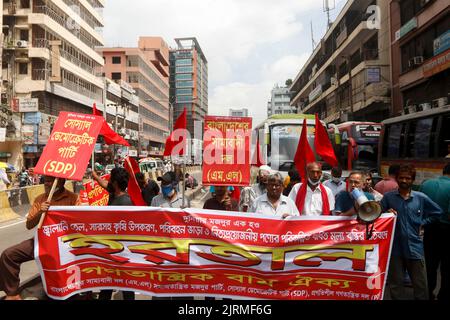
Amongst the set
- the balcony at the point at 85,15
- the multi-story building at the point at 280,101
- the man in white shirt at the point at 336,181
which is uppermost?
the multi-story building at the point at 280,101

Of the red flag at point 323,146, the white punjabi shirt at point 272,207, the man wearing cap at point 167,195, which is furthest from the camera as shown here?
the red flag at point 323,146

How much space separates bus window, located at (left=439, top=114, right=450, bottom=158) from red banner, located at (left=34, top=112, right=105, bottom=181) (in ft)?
30.2

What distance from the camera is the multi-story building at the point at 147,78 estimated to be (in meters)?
70.9

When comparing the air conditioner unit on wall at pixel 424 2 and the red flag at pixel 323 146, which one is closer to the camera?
the red flag at pixel 323 146

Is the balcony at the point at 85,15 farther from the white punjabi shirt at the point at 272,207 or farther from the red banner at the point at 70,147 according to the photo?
the white punjabi shirt at the point at 272,207

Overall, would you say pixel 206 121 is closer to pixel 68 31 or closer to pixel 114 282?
pixel 114 282

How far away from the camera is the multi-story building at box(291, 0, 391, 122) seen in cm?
2991

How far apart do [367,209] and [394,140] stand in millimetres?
11041

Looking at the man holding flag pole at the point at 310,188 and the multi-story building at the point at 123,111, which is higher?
the multi-story building at the point at 123,111

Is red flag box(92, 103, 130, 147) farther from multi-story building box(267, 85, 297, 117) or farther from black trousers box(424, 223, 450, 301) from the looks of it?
multi-story building box(267, 85, 297, 117)

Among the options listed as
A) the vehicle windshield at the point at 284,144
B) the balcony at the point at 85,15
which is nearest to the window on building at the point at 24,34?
the balcony at the point at 85,15

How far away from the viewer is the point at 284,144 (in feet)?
54.5

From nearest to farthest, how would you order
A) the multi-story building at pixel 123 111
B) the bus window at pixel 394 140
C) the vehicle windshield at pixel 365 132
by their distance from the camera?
the bus window at pixel 394 140 → the vehicle windshield at pixel 365 132 → the multi-story building at pixel 123 111

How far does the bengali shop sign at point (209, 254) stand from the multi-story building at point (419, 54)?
64.3ft
